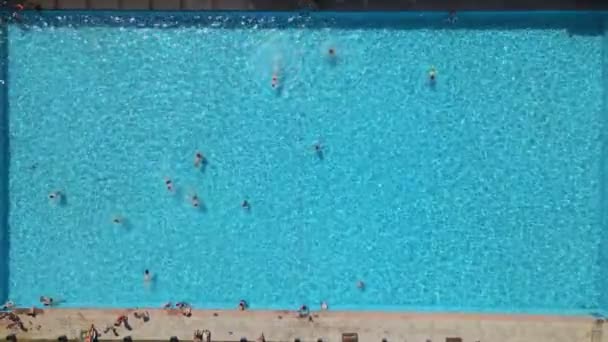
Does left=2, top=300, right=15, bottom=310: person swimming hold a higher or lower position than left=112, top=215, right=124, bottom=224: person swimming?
lower

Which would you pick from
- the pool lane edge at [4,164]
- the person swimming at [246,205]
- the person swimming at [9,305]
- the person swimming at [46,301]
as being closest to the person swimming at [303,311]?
the person swimming at [246,205]

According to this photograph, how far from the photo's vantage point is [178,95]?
8109 millimetres

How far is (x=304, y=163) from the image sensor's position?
812cm

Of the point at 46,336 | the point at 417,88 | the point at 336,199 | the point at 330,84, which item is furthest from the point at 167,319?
the point at 417,88

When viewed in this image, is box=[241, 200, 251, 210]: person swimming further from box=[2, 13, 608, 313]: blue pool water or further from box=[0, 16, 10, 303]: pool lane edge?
box=[0, 16, 10, 303]: pool lane edge

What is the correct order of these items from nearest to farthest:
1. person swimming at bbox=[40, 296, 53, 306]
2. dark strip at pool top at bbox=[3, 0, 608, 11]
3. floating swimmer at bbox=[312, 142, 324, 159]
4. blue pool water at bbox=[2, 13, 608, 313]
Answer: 1. dark strip at pool top at bbox=[3, 0, 608, 11]
2. blue pool water at bbox=[2, 13, 608, 313]
3. floating swimmer at bbox=[312, 142, 324, 159]
4. person swimming at bbox=[40, 296, 53, 306]

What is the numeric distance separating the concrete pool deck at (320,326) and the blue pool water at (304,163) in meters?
0.20

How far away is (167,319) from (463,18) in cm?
559

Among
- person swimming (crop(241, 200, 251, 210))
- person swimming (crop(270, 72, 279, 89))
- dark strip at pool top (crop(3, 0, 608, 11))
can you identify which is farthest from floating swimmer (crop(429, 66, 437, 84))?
person swimming (crop(241, 200, 251, 210))

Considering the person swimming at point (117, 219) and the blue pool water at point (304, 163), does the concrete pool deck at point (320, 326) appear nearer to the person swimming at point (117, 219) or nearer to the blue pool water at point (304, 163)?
the blue pool water at point (304, 163)

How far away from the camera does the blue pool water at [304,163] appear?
7.97 meters

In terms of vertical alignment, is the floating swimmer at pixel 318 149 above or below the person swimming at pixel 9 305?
above

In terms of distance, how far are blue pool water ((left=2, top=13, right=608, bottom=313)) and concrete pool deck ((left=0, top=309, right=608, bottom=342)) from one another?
0.20 m

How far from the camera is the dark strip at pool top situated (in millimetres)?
7793
